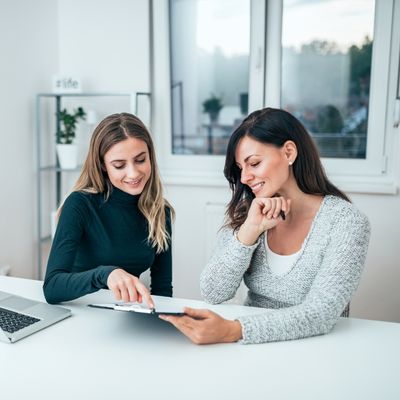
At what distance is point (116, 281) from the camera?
1.23 meters

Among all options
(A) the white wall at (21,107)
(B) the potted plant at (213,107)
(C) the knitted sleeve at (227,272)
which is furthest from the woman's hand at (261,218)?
(A) the white wall at (21,107)

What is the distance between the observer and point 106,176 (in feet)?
5.54

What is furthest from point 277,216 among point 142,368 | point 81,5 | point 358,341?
point 81,5

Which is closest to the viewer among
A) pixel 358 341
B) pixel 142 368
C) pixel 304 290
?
pixel 142 368

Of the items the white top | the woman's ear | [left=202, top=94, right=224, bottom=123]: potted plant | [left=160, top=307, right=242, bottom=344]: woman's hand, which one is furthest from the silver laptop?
[left=202, top=94, right=224, bottom=123]: potted plant

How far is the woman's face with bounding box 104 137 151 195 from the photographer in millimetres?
1610

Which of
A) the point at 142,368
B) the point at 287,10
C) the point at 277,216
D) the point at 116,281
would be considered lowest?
the point at 142,368

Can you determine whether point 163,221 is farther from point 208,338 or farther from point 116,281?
point 208,338

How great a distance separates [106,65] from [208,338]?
220cm

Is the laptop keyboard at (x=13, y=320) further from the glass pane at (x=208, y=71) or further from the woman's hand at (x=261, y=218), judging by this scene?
the glass pane at (x=208, y=71)

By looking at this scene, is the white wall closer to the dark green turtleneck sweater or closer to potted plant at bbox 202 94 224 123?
potted plant at bbox 202 94 224 123

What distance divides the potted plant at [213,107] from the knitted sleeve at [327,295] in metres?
1.66

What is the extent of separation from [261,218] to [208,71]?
1685 millimetres

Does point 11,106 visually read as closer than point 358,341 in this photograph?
No
